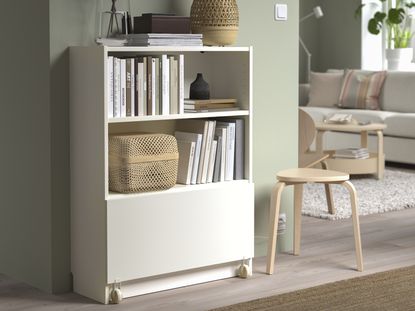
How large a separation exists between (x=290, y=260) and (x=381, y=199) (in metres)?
2.00

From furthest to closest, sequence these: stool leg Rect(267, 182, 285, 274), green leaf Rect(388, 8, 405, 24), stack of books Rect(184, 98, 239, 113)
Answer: green leaf Rect(388, 8, 405, 24)
stool leg Rect(267, 182, 285, 274)
stack of books Rect(184, 98, 239, 113)

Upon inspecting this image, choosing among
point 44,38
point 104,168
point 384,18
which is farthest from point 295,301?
point 384,18

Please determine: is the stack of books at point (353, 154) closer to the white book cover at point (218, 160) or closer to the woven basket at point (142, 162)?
the white book cover at point (218, 160)

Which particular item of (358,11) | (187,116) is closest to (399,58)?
(358,11)

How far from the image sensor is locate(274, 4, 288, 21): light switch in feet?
15.5

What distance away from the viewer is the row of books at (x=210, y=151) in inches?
166

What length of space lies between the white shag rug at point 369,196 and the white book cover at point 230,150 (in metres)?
1.68

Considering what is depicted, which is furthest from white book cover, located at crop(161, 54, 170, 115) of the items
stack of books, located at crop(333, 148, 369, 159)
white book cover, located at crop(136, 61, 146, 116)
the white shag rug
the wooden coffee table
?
stack of books, located at crop(333, 148, 369, 159)

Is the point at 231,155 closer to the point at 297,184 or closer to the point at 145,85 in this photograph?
the point at 297,184

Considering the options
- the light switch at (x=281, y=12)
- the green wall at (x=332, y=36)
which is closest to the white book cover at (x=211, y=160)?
the light switch at (x=281, y=12)

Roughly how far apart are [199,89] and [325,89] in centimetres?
548

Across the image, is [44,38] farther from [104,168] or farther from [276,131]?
[276,131]

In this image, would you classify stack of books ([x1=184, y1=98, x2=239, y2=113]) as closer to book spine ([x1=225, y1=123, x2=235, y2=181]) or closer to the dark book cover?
book spine ([x1=225, y1=123, x2=235, y2=181])

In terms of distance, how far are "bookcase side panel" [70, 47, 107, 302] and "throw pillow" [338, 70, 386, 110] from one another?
5.43 metres
